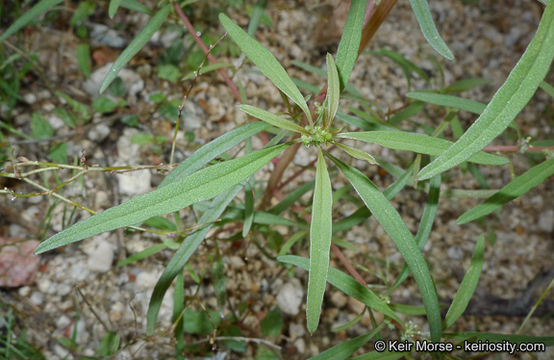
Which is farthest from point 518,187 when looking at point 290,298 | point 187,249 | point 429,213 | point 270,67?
point 290,298

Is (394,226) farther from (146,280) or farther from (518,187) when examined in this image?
(146,280)

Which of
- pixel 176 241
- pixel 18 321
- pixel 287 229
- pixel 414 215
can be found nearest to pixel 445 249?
pixel 414 215

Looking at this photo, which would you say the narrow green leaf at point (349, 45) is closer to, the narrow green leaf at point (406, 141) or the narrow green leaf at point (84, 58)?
the narrow green leaf at point (406, 141)

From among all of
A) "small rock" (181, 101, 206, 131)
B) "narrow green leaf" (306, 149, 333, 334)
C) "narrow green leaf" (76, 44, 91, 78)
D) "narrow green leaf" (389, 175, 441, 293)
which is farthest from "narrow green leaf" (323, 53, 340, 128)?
"narrow green leaf" (76, 44, 91, 78)

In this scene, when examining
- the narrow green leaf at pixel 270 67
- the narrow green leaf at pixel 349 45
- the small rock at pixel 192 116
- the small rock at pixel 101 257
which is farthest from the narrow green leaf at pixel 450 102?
the small rock at pixel 101 257

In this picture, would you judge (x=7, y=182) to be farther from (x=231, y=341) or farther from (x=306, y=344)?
(x=306, y=344)
